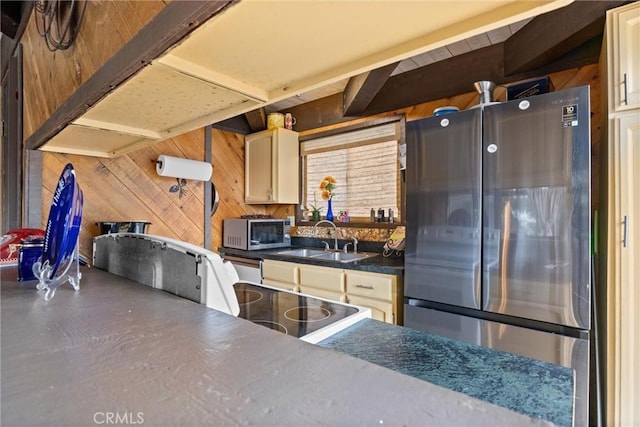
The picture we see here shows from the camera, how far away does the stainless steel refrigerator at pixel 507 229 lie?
5.07 ft

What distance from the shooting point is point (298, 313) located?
3.79 feet

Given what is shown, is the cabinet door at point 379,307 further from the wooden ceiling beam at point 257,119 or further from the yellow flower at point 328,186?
the wooden ceiling beam at point 257,119

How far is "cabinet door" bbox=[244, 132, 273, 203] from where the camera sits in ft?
10.9

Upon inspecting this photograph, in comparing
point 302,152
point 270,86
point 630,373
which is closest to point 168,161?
point 302,152

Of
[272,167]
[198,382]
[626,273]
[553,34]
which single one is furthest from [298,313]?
[272,167]

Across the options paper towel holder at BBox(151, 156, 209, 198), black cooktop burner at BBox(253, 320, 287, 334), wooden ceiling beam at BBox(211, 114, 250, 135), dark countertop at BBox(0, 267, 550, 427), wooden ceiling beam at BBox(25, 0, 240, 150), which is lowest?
black cooktop burner at BBox(253, 320, 287, 334)

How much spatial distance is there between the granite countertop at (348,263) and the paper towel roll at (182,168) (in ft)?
2.63

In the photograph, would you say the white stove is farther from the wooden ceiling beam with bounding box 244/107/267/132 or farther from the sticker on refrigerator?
the wooden ceiling beam with bounding box 244/107/267/132

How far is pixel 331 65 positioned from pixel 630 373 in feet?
6.35

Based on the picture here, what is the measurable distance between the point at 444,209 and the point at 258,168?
212 centimetres

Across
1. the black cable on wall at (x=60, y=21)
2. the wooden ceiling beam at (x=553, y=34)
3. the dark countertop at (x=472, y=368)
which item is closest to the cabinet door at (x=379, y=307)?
the dark countertop at (x=472, y=368)

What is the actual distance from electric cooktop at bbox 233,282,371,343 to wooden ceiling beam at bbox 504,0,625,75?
75.6 inches

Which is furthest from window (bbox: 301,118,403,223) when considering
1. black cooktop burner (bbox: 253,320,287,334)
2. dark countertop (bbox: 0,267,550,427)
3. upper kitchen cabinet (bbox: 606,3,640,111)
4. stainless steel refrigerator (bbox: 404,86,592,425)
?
dark countertop (bbox: 0,267,550,427)

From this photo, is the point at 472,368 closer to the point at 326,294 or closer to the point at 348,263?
the point at 348,263
